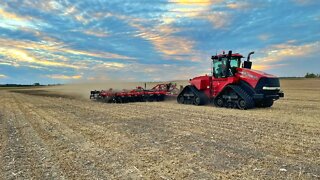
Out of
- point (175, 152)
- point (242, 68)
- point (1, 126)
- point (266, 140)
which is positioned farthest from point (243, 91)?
point (1, 126)

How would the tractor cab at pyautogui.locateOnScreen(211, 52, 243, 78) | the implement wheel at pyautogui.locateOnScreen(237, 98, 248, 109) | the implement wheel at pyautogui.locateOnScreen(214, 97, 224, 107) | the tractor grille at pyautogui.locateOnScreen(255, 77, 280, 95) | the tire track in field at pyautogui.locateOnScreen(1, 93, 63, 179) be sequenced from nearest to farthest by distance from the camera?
the tire track in field at pyautogui.locateOnScreen(1, 93, 63, 179)
the implement wheel at pyautogui.locateOnScreen(237, 98, 248, 109)
the tractor grille at pyautogui.locateOnScreen(255, 77, 280, 95)
the tractor cab at pyautogui.locateOnScreen(211, 52, 243, 78)
the implement wheel at pyautogui.locateOnScreen(214, 97, 224, 107)

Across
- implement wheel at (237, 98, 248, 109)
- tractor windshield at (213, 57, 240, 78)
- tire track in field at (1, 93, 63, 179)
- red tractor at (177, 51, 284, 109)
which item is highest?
tractor windshield at (213, 57, 240, 78)

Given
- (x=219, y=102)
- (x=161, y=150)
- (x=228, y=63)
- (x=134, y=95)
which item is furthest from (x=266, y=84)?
(x=161, y=150)

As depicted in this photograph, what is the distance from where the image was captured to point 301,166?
20.2ft

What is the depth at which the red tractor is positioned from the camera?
17292 millimetres

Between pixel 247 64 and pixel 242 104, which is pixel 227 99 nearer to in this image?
pixel 242 104

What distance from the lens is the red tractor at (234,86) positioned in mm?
17292

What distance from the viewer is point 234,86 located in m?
18.1

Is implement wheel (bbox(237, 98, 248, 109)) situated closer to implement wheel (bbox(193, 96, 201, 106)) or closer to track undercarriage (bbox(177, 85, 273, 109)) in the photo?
track undercarriage (bbox(177, 85, 273, 109))

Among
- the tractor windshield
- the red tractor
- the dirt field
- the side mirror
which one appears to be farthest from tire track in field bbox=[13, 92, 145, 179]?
the side mirror

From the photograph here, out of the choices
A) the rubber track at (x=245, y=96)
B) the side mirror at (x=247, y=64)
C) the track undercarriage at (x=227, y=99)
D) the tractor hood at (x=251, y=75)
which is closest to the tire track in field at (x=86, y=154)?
the rubber track at (x=245, y=96)

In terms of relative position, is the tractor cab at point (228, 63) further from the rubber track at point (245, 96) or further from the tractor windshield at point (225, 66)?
the rubber track at point (245, 96)

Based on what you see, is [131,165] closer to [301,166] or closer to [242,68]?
[301,166]

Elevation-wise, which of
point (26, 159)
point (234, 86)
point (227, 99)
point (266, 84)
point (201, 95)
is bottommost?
point (26, 159)
